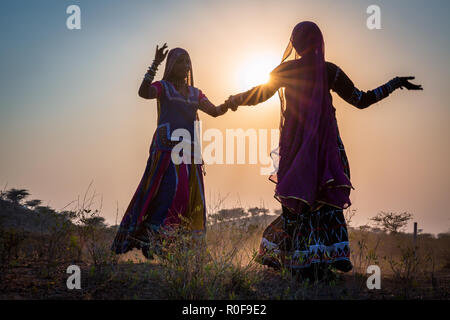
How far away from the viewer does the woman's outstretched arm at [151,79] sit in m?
5.42

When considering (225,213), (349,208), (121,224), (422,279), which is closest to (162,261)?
(225,213)

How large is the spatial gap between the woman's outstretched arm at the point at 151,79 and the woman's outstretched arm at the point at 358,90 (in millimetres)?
2118

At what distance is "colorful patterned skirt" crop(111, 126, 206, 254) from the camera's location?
5555 millimetres

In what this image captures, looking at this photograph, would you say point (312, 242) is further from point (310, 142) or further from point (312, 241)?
point (310, 142)

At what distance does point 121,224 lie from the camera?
18.5 feet

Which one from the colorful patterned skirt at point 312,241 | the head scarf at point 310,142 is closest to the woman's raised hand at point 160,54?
the head scarf at point 310,142

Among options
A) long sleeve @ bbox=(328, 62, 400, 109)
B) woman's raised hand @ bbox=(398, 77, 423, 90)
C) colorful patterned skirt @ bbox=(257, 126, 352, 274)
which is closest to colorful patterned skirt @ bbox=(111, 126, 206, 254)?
colorful patterned skirt @ bbox=(257, 126, 352, 274)

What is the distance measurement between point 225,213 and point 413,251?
7.01 feet

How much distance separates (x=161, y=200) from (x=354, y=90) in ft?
9.28

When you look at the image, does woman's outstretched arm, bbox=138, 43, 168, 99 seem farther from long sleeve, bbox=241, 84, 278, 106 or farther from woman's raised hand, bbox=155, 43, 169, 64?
long sleeve, bbox=241, 84, 278, 106

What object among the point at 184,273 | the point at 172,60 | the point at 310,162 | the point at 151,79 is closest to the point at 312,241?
the point at 310,162

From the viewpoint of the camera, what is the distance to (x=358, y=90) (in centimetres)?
519

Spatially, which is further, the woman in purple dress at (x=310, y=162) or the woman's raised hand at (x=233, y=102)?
the woman's raised hand at (x=233, y=102)

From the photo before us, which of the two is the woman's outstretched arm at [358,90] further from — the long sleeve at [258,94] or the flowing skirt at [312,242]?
the flowing skirt at [312,242]
